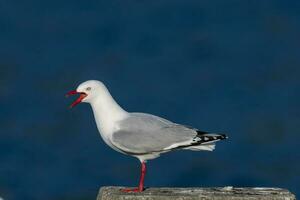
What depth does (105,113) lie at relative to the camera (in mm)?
4664

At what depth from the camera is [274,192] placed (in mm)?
4039

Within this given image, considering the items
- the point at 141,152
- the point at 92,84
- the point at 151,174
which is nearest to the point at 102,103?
the point at 92,84

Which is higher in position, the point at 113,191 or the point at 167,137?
the point at 167,137

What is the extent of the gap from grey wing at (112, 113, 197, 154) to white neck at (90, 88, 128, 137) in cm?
11

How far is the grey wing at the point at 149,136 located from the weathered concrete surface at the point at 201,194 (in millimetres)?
355

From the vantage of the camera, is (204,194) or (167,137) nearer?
(204,194)

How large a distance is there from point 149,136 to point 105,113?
385 mm

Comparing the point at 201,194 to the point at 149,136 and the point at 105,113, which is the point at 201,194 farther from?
the point at 105,113

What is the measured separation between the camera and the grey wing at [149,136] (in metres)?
4.45

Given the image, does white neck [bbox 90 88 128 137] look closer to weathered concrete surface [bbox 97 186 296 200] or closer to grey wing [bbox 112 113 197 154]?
grey wing [bbox 112 113 197 154]

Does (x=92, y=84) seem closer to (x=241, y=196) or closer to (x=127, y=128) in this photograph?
(x=127, y=128)

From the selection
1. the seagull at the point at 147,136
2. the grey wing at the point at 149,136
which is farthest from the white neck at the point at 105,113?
the grey wing at the point at 149,136

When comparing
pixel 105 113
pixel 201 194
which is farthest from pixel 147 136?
pixel 201 194

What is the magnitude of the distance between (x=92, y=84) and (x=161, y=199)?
1.23m
